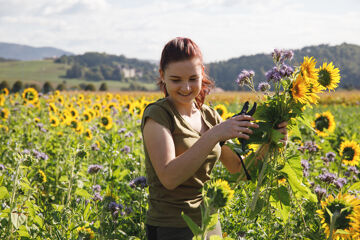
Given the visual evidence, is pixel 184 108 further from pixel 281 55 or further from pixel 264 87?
pixel 281 55

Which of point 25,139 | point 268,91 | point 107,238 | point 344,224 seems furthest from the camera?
point 25,139

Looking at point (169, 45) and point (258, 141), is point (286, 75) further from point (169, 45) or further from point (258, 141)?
point (169, 45)

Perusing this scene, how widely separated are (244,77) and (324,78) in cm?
36

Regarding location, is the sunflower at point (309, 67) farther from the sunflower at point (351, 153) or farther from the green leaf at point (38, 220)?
the sunflower at point (351, 153)

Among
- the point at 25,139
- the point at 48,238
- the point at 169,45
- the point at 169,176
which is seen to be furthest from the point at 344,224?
the point at 25,139

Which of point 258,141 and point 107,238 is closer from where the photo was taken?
point 258,141

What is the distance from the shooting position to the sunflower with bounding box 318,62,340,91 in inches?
62.0

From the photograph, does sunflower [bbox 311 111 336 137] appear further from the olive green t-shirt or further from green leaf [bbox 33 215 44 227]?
green leaf [bbox 33 215 44 227]

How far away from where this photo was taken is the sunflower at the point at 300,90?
1.44 m

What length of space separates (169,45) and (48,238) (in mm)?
1425

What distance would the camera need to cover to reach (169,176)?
5.48 ft

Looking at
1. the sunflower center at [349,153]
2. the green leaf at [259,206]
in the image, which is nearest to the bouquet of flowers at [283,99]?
the green leaf at [259,206]

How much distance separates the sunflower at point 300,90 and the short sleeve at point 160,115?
0.69 m

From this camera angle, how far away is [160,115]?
6.21 feet
